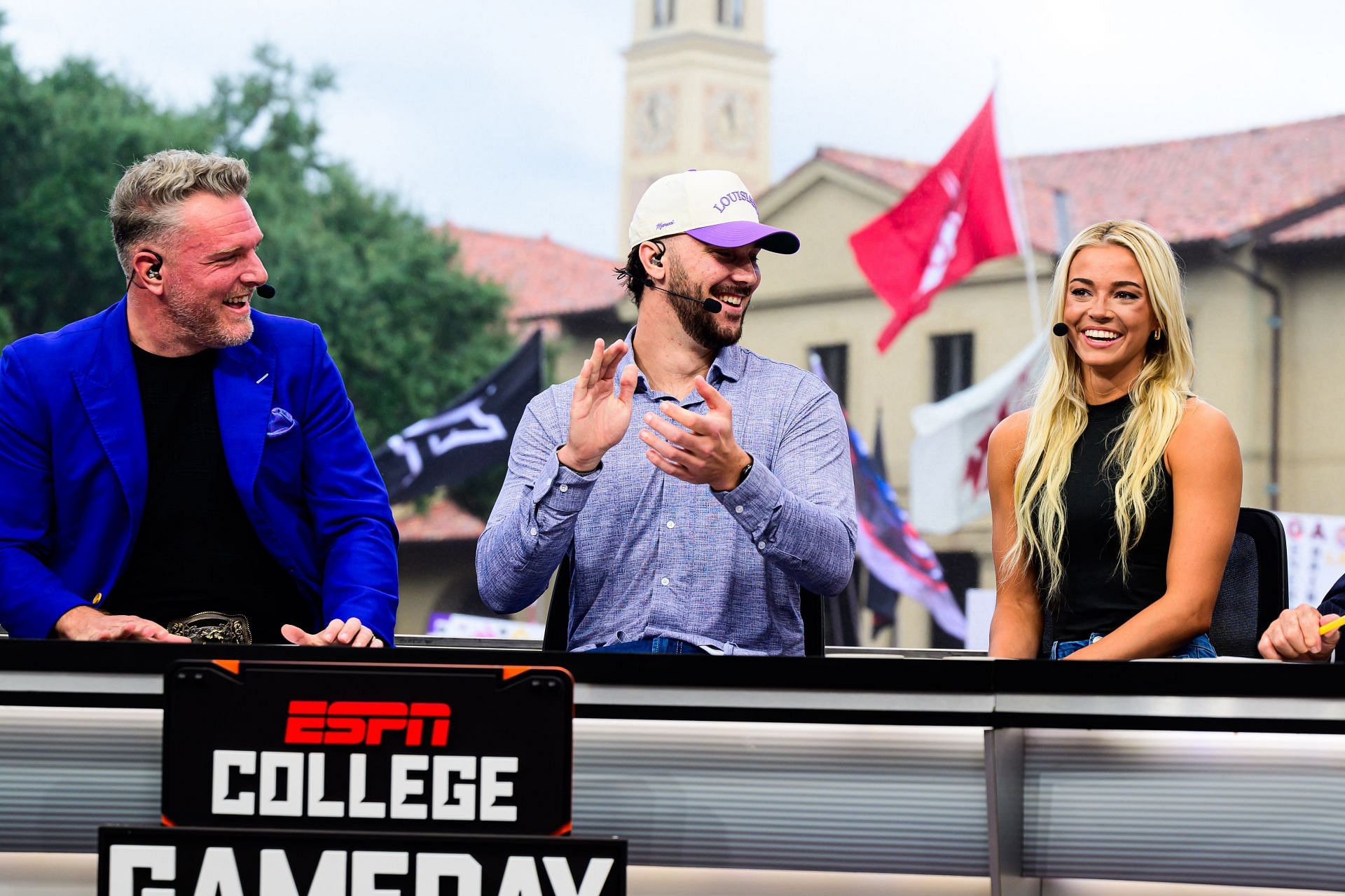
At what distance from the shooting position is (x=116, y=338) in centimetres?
351

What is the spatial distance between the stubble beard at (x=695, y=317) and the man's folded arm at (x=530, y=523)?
337mm

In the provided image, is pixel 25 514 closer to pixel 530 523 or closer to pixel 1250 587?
pixel 530 523

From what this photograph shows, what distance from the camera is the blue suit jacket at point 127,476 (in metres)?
3.36

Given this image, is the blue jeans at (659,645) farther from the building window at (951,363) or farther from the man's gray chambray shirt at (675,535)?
the building window at (951,363)

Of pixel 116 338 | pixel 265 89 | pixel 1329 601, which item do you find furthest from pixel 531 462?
pixel 265 89

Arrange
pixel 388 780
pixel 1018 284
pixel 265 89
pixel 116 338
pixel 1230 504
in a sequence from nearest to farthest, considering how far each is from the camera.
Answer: pixel 388 780 → pixel 1230 504 → pixel 116 338 → pixel 1018 284 → pixel 265 89

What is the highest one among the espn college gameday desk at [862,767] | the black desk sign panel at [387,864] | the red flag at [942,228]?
the red flag at [942,228]

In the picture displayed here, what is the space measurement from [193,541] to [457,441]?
1895cm

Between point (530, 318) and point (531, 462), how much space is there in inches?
1192

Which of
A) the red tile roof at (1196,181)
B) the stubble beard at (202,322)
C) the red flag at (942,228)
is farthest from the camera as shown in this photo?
the red tile roof at (1196,181)

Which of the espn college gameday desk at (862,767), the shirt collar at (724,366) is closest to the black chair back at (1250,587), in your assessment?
the shirt collar at (724,366)

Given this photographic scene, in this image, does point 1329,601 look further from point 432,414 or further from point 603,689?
point 432,414

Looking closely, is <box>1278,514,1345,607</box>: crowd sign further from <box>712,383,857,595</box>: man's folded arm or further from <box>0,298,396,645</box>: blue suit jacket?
<box>0,298,396,645</box>: blue suit jacket

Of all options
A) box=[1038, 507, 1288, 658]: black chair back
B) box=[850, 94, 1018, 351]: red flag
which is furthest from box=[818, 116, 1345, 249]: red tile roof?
box=[1038, 507, 1288, 658]: black chair back
